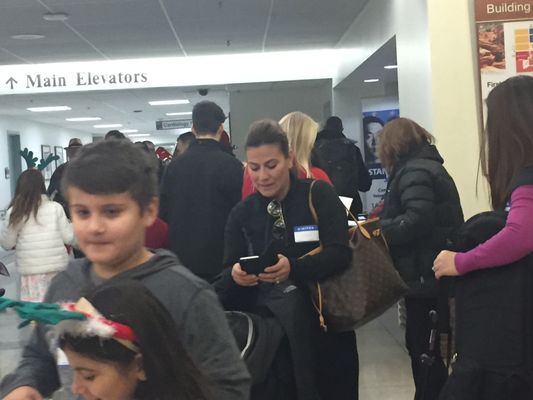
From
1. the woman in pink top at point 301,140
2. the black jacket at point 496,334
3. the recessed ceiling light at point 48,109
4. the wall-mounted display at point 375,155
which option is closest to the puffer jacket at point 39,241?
the woman in pink top at point 301,140

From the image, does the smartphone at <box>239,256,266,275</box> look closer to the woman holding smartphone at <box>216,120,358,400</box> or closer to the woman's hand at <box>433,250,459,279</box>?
the woman holding smartphone at <box>216,120,358,400</box>

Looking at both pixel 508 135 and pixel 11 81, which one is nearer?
pixel 508 135

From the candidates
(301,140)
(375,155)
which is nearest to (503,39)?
(301,140)

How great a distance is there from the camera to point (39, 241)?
15.5ft

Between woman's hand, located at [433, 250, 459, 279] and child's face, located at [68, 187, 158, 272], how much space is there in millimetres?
1181

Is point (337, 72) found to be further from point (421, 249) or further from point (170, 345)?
point (170, 345)

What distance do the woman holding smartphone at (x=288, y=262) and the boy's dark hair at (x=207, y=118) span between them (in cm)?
119

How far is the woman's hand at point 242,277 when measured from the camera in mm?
2366

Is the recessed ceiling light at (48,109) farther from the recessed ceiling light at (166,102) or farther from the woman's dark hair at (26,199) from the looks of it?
the woman's dark hair at (26,199)

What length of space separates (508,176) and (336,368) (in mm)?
958

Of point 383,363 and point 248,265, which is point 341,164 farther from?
point 248,265

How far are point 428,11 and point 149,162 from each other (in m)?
3.62

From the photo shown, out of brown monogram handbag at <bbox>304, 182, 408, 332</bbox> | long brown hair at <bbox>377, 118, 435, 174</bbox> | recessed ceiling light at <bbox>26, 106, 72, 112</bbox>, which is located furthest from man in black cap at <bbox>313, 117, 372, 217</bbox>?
recessed ceiling light at <bbox>26, 106, 72, 112</bbox>

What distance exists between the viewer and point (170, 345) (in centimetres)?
116
